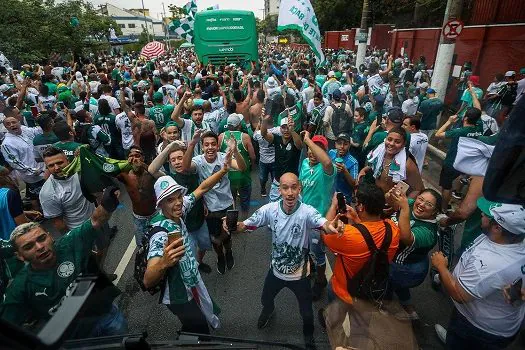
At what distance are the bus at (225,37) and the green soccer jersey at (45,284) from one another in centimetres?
1371

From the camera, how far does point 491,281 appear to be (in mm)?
2127

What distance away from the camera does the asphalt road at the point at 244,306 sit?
3361 mm

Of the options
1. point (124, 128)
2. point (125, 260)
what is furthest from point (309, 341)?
point (124, 128)

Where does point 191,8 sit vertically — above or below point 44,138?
above

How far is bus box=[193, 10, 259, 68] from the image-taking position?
47.3 feet

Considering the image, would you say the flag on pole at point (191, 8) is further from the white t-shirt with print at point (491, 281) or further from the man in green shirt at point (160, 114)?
the white t-shirt with print at point (491, 281)

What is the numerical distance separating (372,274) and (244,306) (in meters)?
1.84

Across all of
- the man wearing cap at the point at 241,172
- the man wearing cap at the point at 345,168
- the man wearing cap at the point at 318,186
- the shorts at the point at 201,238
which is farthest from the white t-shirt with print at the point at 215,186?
the man wearing cap at the point at 345,168

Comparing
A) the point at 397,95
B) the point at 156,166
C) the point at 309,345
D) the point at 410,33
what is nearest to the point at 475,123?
the point at 397,95

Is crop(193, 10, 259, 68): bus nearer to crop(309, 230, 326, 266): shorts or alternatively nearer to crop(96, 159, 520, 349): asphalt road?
crop(96, 159, 520, 349): asphalt road

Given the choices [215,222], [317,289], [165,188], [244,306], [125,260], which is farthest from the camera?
[125,260]

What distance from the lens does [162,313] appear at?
3672mm

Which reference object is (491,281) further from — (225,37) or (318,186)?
(225,37)

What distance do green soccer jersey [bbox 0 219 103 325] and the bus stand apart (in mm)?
13709
